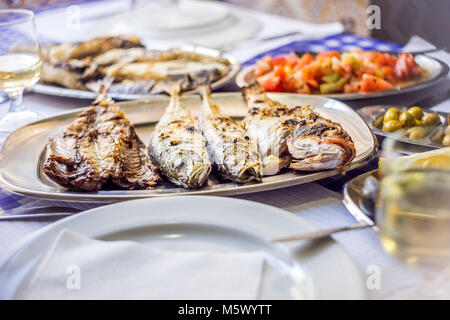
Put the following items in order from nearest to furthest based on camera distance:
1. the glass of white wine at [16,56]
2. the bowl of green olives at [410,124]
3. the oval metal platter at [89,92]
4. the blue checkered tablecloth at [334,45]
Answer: the bowl of green olives at [410,124] → the glass of white wine at [16,56] → the oval metal platter at [89,92] → the blue checkered tablecloth at [334,45]

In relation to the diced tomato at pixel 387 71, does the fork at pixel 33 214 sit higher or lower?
lower

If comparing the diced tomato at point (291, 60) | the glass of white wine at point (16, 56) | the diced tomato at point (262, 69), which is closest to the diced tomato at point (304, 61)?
the diced tomato at point (291, 60)

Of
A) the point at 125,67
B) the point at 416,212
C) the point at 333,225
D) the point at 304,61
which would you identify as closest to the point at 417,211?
the point at 416,212

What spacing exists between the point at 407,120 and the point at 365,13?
9.47 ft

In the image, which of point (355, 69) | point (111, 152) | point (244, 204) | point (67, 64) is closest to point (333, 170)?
point (244, 204)

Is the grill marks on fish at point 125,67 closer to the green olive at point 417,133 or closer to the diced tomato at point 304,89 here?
the diced tomato at point 304,89

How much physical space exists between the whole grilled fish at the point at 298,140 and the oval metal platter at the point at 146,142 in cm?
3

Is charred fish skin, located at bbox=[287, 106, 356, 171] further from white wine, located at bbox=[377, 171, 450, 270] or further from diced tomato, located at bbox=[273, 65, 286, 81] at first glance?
diced tomato, located at bbox=[273, 65, 286, 81]

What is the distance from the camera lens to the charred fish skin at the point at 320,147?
1270mm

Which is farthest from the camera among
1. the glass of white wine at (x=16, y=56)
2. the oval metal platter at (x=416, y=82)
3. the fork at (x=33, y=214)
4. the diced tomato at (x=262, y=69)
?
the diced tomato at (x=262, y=69)

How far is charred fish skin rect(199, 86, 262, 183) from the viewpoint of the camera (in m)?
1.25
